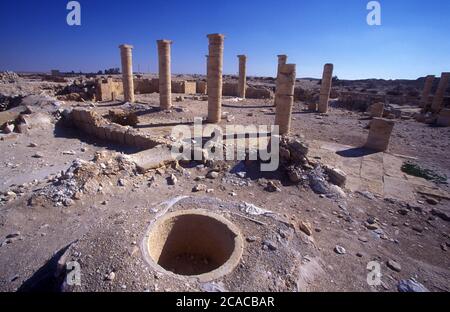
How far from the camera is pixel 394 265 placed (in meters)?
4.45

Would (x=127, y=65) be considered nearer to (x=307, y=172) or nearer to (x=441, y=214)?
(x=307, y=172)

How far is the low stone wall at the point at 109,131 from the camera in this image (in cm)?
920

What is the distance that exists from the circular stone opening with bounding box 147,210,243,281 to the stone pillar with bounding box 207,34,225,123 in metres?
9.88

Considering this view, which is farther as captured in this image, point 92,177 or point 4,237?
point 92,177

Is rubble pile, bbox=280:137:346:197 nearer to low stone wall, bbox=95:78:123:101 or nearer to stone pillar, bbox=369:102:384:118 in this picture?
stone pillar, bbox=369:102:384:118

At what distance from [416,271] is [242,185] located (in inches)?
159

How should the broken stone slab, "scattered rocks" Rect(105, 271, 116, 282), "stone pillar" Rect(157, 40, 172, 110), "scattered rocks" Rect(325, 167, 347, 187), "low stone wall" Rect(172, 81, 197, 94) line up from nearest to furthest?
1. "scattered rocks" Rect(105, 271, 116, 282)
2. "scattered rocks" Rect(325, 167, 347, 187)
3. the broken stone slab
4. "stone pillar" Rect(157, 40, 172, 110)
5. "low stone wall" Rect(172, 81, 197, 94)

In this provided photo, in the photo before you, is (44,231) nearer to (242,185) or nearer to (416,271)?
(242,185)

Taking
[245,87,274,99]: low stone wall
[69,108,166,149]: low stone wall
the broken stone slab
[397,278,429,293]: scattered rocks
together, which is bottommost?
[397,278,429,293]: scattered rocks

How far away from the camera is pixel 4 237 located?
4578 millimetres

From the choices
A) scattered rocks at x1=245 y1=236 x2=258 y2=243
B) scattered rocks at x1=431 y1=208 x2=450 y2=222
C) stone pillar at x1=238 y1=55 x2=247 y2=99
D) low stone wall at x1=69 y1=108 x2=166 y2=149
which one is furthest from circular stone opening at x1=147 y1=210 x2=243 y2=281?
stone pillar at x1=238 y1=55 x2=247 y2=99

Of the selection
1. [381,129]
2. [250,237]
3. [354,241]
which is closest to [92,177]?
[250,237]

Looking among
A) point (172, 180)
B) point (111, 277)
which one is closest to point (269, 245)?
point (111, 277)

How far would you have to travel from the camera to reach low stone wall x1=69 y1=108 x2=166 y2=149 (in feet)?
30.2
